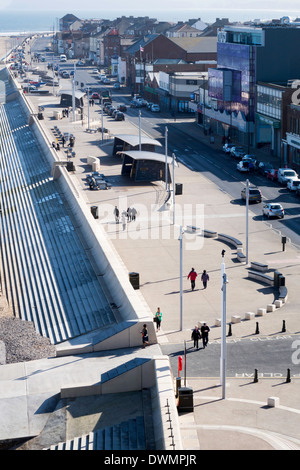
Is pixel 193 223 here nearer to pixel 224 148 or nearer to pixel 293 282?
pixel 293 282

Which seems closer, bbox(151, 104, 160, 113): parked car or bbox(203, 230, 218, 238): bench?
bbox(203, 230, 218, 238): bench

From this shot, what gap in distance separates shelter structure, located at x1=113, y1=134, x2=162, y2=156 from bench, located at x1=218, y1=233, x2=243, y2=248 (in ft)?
94.4

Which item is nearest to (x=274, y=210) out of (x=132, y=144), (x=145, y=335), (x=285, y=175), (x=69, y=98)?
(x=285, y=175)

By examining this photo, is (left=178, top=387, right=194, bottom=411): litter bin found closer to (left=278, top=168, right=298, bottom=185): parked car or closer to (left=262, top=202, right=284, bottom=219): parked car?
(left=262, top=202, right=284, bottom=219): parked car

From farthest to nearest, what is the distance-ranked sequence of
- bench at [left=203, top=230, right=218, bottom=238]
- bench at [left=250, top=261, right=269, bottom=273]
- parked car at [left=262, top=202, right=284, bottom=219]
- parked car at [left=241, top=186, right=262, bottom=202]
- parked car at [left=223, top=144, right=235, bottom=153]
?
parked car at [left=223, top=144, right=235, bottom=153], parked car at [left=241, top=186, right=262, bottom=202], parked car at [left=262, top=202, right=284, bottom=219], bench at [left=203, top=230, right=218, bottom=238], bench at [left=250, top=261, right=269, bottom=273]

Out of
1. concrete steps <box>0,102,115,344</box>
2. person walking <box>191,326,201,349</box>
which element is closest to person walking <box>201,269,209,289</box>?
concrete steps <box>0,102,115,344</box>

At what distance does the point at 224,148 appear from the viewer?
92812mm

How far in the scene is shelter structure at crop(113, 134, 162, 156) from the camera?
84625mm

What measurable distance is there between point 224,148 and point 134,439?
6613 cm

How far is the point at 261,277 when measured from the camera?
154ft

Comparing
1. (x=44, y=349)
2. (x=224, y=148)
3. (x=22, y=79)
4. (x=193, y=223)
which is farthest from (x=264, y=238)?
(x=22, y=79)

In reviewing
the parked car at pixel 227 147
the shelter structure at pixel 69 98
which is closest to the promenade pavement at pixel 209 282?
the parked car at pixel 227 147

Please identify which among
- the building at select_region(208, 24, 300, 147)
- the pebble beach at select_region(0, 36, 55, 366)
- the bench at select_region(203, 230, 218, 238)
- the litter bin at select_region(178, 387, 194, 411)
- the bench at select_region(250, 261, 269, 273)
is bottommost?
the pebble beach at select_region(0, 36, 55, 366)

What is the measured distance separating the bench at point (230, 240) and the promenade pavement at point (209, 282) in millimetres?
618
